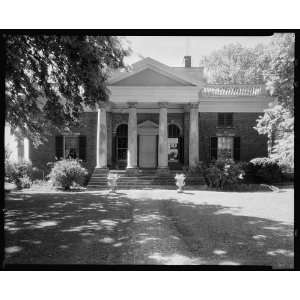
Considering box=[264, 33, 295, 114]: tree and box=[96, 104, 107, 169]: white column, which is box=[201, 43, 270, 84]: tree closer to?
box=[96, 104, 107, 169]: white column

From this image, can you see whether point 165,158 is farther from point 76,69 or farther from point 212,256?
point 212,256

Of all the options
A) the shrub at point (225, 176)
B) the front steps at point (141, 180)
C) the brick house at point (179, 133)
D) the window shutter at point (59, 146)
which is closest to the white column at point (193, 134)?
the brick house at point (179, 133)

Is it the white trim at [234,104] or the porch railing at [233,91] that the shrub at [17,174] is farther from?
the porch railing at [233,91]

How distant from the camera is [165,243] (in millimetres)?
6062

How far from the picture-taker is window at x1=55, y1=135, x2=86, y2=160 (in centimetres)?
2080

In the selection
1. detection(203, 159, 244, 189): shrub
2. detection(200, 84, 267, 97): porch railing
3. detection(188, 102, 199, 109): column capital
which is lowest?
detection(203, 159, 244, 189): shrub

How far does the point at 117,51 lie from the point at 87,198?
21.4 ft

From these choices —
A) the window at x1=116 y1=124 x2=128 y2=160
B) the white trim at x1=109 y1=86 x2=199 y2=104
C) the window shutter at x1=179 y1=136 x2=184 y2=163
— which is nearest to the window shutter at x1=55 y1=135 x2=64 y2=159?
the window at x1=116 y1=124 x2=128 y2=160

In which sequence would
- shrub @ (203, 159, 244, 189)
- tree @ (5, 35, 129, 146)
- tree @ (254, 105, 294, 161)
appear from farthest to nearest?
shrub @ (203, 159, 244, 189)
tree @ (5, 35, 129, 146)
tree @ (254, 105, 294, 161)

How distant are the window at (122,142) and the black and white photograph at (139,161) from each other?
106 mm

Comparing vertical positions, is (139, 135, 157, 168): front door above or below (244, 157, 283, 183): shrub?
above

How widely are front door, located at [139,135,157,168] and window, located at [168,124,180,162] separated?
3.75 ft

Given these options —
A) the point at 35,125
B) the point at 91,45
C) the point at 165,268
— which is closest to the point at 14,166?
the point at 35,125

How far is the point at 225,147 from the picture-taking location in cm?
2127
